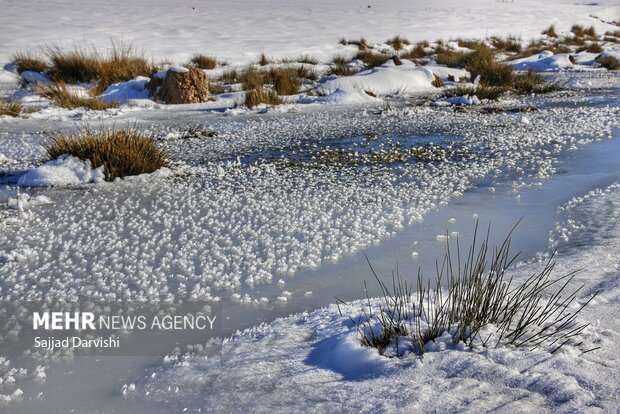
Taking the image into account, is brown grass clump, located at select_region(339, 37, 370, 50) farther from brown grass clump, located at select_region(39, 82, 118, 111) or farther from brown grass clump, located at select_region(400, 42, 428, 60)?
brown grass clump, located at select_region(39, 82, 118, 111)

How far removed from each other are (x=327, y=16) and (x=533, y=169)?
22425mm

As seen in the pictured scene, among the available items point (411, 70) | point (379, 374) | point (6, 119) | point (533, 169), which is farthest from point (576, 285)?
point (411, 70)

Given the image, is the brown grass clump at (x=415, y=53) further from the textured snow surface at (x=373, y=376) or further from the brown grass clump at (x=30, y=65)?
the textured snow surface at (x=373, y=376)

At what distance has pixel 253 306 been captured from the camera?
8.11 feet

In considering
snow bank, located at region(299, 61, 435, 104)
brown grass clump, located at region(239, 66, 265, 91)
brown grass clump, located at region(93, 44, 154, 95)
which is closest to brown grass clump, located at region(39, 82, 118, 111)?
brown grass clump, located at region(93, 44, 154, 95)

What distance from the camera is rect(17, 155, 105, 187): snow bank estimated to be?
14.3 ft

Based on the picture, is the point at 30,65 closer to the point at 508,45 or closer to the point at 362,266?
the point at 362,266

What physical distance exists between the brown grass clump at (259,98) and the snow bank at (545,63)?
859cm

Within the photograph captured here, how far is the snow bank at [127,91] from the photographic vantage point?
9.00 metres

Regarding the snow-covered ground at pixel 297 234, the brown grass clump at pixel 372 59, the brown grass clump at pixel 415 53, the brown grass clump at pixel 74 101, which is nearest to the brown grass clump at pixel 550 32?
the brown grass clump at pixel 415 53

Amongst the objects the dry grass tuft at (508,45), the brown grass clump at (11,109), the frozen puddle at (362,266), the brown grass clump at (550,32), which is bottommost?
the frozen puddle at (362,266)

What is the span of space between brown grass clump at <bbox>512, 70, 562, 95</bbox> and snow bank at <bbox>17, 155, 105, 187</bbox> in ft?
25.4

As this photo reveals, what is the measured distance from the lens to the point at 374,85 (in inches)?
389

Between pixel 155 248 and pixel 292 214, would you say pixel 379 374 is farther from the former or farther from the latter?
pixel 292 214
